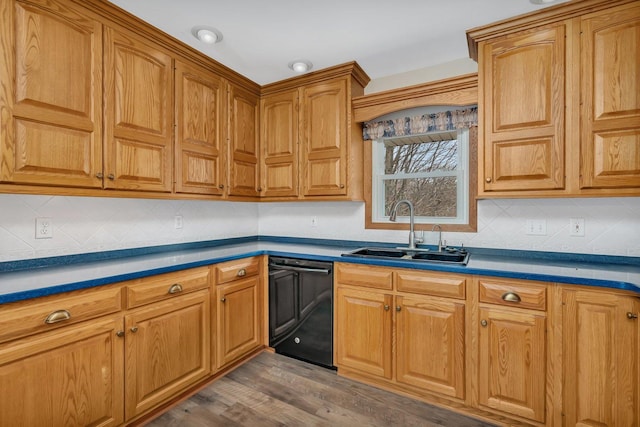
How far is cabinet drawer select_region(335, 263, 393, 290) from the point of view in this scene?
6.82ft

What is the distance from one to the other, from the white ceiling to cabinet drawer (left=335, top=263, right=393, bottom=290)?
1.62 meters

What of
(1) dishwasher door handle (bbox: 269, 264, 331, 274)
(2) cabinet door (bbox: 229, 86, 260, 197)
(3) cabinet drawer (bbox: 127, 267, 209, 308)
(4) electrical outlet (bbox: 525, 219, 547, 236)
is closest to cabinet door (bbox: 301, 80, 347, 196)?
(2) cabinet door (bbox: 229, 86, 260, 197)

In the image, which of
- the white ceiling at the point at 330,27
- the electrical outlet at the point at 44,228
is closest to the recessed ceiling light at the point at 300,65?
the white ceiling at the point at 330,27

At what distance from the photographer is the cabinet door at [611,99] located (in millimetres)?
1616

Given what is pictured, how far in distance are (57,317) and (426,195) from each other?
2545 mm

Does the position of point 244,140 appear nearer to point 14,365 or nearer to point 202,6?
point 202,6

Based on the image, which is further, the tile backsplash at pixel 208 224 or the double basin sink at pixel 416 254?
the double basin sink at pixel 416 254

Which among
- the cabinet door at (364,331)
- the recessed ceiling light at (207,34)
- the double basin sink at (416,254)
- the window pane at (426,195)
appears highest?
the recessed ceiling light at (207,34)

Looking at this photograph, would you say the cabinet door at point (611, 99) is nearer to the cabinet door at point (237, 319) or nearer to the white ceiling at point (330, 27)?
the white ceiling at point (330, 27)

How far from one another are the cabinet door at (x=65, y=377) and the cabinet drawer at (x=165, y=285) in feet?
0.50

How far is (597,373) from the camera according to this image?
1542 millimetres

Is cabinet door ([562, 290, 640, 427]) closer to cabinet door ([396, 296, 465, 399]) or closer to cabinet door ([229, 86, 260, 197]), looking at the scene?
cabinet door ([396, 296, 465, 399])

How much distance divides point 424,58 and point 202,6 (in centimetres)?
165

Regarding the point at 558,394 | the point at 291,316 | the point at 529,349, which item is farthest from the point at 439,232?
the point at 291,316
